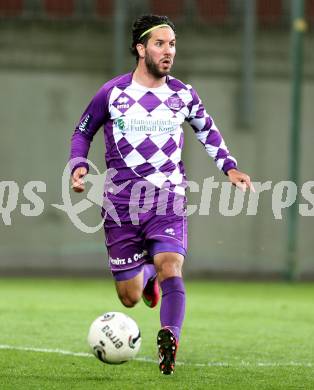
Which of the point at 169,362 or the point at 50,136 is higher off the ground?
the point at 169,362

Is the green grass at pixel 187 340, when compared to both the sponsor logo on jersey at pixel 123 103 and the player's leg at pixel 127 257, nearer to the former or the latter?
the player's leg at pixel 127 257

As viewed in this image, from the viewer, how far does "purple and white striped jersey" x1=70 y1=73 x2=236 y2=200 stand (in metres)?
6.97

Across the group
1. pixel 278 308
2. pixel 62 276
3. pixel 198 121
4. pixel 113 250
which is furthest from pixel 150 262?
pixel 62 276

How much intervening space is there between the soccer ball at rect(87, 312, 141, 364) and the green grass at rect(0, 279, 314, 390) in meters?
0.13

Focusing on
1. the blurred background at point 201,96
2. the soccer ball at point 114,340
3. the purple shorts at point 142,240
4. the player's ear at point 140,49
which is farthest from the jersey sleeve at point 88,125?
the blurred background at point 201,96

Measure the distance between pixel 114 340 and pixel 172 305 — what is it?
1.32ft

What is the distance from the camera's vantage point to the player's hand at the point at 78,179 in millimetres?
6805

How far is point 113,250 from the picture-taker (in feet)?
23.3

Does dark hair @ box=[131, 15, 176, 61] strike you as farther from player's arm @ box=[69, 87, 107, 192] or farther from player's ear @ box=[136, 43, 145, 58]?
player's arm @ box=[69, 87, 107, 192]

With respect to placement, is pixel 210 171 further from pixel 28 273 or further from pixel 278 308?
pixel 278 308

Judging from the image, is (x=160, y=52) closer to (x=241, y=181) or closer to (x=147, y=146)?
(x=147, y=146)

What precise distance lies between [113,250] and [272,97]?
12.5 m

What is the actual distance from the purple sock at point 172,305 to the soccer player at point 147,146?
8 cm

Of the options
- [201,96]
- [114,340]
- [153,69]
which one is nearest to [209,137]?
[153,69]
